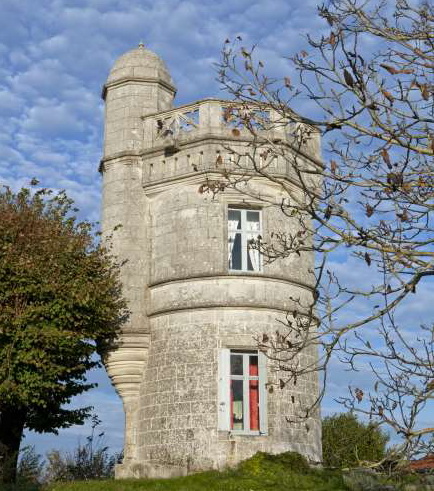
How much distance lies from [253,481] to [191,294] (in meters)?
4.48

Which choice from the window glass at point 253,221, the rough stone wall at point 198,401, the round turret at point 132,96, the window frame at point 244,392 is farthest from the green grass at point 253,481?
the round turret at point 132,96

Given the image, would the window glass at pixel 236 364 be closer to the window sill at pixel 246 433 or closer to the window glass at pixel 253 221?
the window sill at pixel 246 433

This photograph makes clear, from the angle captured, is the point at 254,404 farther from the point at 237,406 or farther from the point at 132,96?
the point at 132,96

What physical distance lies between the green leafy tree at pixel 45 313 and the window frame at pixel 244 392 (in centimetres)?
288

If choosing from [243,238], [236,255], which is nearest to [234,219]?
[243,238]

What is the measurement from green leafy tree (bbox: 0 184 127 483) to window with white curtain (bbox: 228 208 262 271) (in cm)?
A: 280

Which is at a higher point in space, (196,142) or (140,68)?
(140,68)

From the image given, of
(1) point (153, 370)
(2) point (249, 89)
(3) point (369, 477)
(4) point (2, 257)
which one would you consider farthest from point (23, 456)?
(2) point (249, 89)

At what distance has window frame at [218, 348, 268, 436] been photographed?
1559 centimetres

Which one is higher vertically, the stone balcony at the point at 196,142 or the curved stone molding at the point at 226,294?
the stone balcony at the point at 196,142

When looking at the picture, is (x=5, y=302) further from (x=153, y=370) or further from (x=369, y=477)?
(x=369, y=477)

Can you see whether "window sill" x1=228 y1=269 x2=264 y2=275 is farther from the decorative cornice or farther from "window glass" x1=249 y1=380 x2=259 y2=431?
the decorative cornice

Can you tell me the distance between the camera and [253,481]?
13984 millimetres

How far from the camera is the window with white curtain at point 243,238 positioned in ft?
55.4
